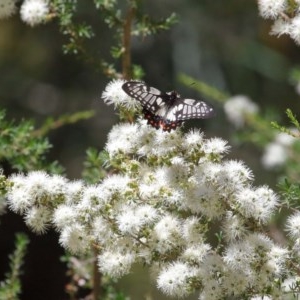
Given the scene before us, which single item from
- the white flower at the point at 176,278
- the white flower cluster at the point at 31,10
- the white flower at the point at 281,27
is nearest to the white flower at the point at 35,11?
the white flower cluster at the point at 31,10

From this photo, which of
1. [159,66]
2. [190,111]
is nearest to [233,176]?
[190,111]

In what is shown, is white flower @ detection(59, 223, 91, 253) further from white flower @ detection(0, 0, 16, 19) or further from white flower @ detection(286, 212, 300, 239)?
white flower @ detection(0, 0, 16, 19)

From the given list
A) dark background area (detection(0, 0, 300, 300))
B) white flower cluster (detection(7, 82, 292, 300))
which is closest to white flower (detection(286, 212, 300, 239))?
white flower cluster (detection(7, 82, 292, 300))

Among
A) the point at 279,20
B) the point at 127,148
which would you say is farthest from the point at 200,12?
the point at 127,148

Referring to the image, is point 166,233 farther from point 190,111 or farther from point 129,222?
point 190,111

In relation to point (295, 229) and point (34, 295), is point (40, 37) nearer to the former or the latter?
point (34, 295)
